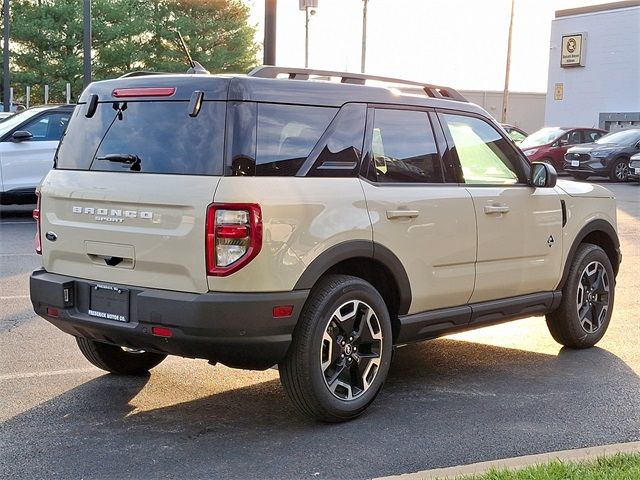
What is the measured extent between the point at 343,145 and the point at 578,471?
2189 mm

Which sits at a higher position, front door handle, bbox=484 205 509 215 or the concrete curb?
front door handle, bbox=484 205 509 215

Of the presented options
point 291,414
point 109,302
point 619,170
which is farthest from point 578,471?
point 619,170

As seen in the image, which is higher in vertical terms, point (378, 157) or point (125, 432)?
point (378, 157)

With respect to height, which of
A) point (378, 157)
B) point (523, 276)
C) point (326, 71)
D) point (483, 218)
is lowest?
point (523, 276)

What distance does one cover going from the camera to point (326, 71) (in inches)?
219

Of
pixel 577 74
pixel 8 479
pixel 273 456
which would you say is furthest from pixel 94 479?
pixel 577 74

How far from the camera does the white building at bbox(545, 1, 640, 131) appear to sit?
41000 mm

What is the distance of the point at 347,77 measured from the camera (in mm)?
5672

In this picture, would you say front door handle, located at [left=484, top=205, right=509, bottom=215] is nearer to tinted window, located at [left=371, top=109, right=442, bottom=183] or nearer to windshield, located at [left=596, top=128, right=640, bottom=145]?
tinted window, located at [left=371, top=109, right=442, bottom=183]

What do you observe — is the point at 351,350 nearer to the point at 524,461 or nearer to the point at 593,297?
the point at 524,461

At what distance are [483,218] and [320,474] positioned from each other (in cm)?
228

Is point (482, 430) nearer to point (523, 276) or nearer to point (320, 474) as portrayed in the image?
point (320, 474)

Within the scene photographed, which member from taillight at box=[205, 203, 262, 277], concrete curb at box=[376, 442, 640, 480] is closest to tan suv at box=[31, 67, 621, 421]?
taillight at box=[205, 203, 262, 277]

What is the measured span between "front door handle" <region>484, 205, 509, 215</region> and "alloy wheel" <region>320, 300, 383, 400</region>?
4.06 feet
